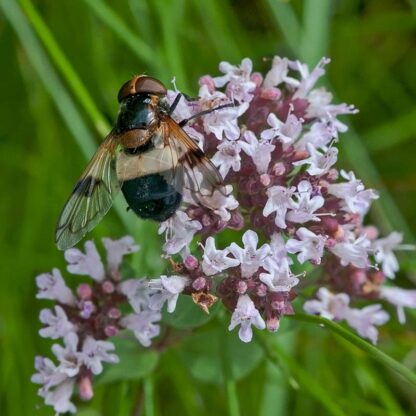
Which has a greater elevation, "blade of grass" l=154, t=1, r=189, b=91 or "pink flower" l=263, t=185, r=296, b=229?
"blade of grass" l=154, t=1, r=189, b=91

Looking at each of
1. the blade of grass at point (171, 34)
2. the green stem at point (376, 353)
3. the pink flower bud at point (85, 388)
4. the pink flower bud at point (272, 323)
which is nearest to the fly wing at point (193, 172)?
the pink flower bud at point (272, 323)

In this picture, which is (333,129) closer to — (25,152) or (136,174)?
(136,174)

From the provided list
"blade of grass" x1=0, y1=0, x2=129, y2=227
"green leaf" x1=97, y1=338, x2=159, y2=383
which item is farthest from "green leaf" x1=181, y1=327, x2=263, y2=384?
"blade of grass" x1=0, y1=0, x2=129, y2=227

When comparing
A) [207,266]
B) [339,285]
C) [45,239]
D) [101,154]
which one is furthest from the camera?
[45,239]

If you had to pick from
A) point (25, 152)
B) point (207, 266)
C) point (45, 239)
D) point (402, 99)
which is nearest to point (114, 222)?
point (45, 239)

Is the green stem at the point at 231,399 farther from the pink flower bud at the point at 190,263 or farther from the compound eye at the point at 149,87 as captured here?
the compound eye at the point at 149,87

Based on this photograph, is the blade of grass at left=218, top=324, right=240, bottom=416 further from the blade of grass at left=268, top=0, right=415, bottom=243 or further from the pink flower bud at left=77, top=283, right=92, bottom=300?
the blade of grass at left=268, top=0, right=415, bottom=243
